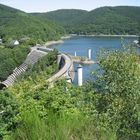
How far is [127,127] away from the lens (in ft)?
22.9

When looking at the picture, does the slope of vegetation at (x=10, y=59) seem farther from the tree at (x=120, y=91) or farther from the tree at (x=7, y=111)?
the tree at (x=120, y=91)

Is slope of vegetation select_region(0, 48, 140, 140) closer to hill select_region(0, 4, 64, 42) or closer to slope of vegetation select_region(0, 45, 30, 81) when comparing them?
slope of vegetation select_region(0, 45, 30, 81)

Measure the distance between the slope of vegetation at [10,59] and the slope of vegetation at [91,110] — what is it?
43.9m

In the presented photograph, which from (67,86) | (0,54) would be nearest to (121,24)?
(0,54)

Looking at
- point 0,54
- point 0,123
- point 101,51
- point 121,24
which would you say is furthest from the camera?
point 121,24

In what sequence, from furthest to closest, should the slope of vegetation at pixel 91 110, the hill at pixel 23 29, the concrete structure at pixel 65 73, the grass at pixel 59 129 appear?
the hill at pixel 23 29 < the concrete structure at pixel 65 73 < the slope of vegetation at pixel 91 110 < the grass at pixel 59 129

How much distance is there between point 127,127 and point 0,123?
239cm

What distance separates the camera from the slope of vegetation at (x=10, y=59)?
5317cm

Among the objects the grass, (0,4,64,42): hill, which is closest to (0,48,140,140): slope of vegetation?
the grass

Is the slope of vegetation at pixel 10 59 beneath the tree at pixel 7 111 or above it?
beneath

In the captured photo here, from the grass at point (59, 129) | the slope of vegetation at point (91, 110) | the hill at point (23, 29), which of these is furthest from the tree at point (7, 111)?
the hill at point (23, 29)

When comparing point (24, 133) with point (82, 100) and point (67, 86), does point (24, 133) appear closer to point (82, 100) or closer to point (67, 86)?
point (82, 100)

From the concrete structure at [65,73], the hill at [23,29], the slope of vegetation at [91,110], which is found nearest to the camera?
the slope of vegetation at [91,110]

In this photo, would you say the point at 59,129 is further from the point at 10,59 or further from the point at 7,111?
the point at 10,59
